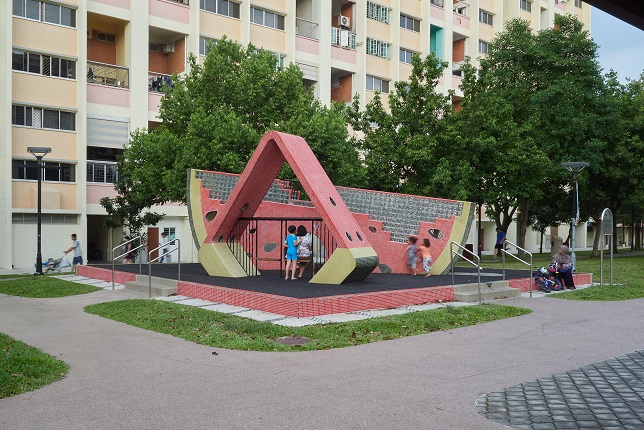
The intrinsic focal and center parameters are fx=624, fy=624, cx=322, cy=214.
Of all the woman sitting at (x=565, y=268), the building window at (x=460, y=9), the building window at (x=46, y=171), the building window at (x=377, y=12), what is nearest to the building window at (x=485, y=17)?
the building window at (x=460, y=9)

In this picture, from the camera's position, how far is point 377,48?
44.5m

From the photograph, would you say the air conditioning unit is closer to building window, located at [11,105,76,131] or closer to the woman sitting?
building window, located at [11,105,76,131]

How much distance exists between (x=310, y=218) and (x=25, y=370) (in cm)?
940

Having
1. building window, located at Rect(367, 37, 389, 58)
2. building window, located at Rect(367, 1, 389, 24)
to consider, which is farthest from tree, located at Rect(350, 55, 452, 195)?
building window, located at Rect(367, 1, 389, 24)

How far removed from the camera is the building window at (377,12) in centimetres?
4391

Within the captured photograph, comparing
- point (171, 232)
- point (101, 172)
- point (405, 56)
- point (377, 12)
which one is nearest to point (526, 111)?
point (405, 56)

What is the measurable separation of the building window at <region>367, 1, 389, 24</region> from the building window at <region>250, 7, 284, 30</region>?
7.69 m

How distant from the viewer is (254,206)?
1780 centimetres

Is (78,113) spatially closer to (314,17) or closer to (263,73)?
(263,73)

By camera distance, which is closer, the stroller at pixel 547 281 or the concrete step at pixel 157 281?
the concrete step at pixel 157 281

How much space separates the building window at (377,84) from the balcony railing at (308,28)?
518cm

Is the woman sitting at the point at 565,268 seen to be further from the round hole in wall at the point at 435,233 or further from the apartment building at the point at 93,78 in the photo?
the apartment building at the point at 93,78

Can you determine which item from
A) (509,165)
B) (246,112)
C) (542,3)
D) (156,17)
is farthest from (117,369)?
(542,3)

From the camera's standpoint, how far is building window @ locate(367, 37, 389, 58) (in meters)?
44.0
